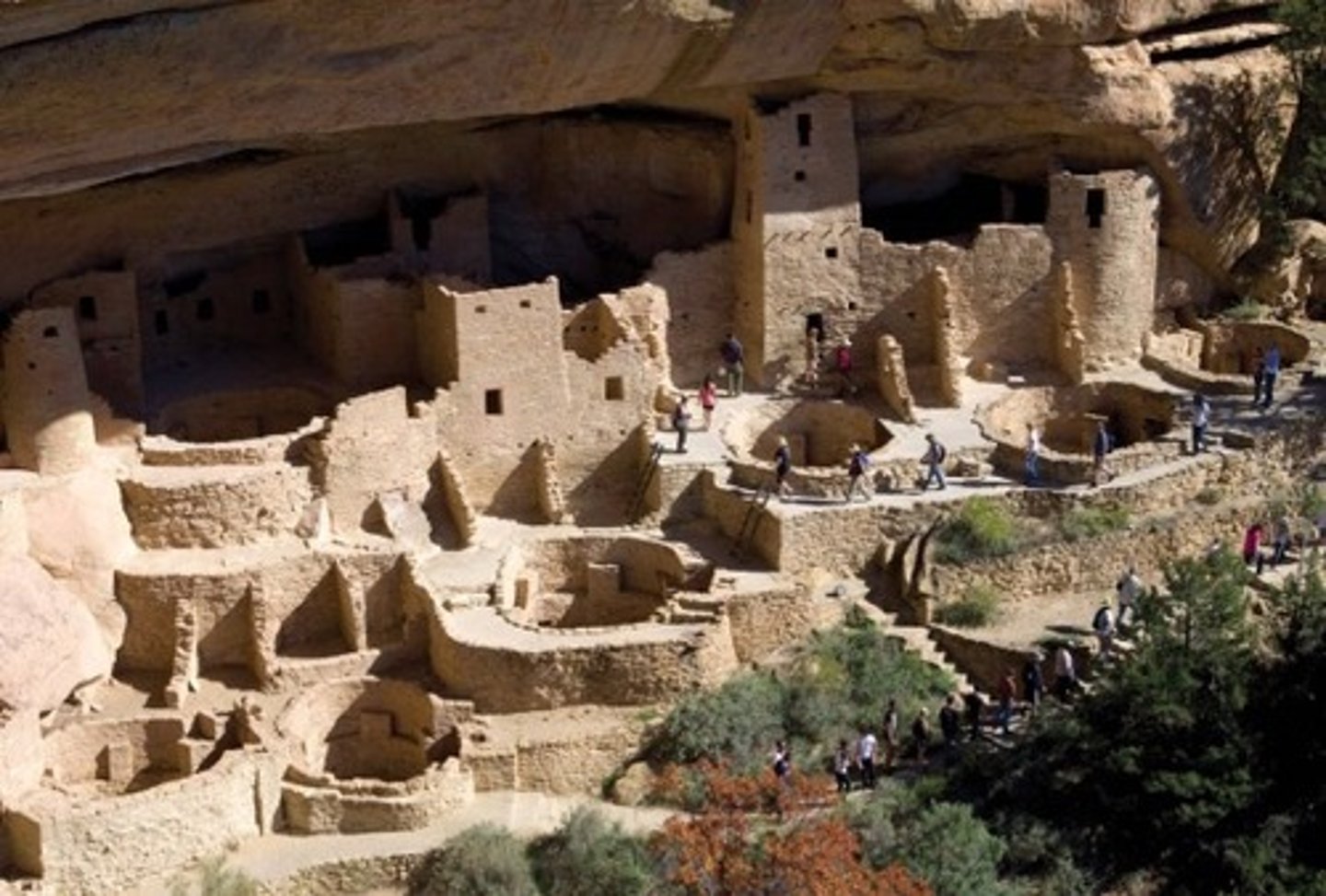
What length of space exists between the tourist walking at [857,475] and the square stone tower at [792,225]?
244cm

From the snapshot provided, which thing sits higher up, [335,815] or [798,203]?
[798,203]

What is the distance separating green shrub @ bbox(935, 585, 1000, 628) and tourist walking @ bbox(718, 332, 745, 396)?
3.72m

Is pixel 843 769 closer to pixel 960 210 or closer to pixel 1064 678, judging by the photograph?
pixel 1064 678

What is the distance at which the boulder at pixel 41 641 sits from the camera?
72.8ft

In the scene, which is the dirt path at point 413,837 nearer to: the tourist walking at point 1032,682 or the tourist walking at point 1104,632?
the tourist walking at point 1032,682

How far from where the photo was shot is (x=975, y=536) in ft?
79.6

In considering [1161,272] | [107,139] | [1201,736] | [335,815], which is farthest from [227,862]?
[1161,272]

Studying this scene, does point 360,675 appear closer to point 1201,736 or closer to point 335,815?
point 335,815

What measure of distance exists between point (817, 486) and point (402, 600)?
3.74 meters

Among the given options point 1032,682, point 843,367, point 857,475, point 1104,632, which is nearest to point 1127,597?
point 1104,632

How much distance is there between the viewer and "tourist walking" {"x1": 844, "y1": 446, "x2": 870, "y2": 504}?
24516 mm

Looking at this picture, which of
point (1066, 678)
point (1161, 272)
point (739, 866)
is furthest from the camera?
point (1161, 272)

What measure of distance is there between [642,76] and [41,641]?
7120mm

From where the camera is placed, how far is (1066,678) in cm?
2316
